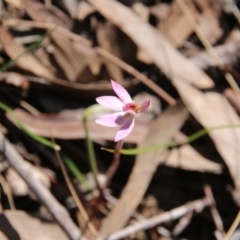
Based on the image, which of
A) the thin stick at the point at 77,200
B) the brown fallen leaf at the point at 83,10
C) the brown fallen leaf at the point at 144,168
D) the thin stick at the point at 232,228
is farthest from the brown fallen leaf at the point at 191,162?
the brown fallen leaf at the point at 83,10

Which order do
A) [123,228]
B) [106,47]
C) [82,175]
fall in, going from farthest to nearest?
[106,47]
[82,175]
[123,228]

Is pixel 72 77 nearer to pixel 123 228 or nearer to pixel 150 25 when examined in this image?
pixel 150 25

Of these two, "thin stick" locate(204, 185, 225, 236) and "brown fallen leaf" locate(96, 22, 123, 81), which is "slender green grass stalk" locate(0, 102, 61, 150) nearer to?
"brown fallen leaf" locate(96, 22, 123, 81)

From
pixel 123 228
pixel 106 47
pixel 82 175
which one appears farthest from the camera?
pixel 106 47

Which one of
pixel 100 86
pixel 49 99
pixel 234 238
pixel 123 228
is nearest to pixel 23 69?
pixel 49 99

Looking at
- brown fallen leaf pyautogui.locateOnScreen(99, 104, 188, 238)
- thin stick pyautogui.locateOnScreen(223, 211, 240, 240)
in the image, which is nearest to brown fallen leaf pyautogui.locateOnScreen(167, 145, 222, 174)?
brown fallen leaf pyautogui.locateOnScreen(99, 104, 188, 238)

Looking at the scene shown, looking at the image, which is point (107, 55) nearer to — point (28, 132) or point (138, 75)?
point (138, 75)

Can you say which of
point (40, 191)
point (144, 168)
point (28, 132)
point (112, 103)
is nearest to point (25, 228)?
point (40, 191)
